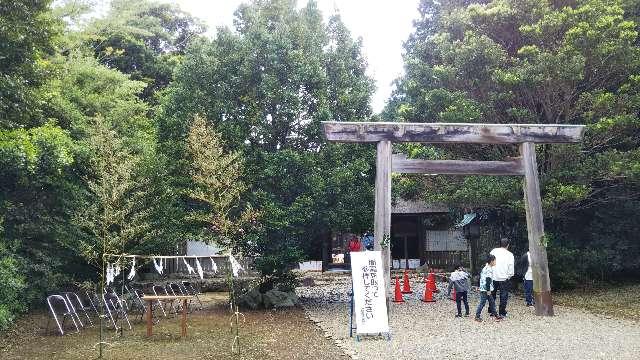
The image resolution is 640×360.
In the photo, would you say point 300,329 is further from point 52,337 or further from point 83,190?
point 83,190

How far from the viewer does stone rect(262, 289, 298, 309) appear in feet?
44.8

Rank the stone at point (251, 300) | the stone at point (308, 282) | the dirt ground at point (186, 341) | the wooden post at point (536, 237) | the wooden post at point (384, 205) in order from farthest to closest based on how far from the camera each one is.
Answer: the stone at point (308, 282) → the stone at point (251, 300) → the wooden post at point (536, 237) → the wooden post at point (384, 205) → the dirt ground at point (186, 341)

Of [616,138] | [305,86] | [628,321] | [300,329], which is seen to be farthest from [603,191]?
[300,329]

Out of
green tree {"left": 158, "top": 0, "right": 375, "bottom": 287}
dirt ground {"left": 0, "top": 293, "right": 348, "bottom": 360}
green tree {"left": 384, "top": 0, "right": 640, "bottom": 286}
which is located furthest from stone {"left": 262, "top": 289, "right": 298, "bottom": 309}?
green tree {"left": 384, "top": 0, "right": 640, "bottom": 286}

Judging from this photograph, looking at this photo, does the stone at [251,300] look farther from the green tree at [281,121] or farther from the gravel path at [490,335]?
the gravel path at [490,335]

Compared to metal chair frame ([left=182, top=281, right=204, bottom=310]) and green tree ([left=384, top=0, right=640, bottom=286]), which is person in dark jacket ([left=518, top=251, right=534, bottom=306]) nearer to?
green tree ([left=384, top=0, right=640, bottom=286])

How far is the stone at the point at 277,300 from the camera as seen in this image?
537 inches

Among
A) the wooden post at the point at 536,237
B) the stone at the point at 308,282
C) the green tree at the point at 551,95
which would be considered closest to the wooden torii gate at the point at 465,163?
the wooden post at the point at 536,237

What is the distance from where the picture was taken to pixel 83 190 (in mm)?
13438

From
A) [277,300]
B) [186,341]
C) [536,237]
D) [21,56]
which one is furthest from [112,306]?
[536,237]

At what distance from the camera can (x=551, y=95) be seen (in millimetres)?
14398

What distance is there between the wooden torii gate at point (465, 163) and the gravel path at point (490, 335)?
120 cm

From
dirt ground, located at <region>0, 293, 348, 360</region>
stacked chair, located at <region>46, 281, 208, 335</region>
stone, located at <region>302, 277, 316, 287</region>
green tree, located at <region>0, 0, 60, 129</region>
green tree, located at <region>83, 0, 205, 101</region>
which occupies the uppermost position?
green tree, located at <region>83, 0, 205, 101</region>

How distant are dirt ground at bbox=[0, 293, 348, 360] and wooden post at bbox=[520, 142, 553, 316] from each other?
4.99m
